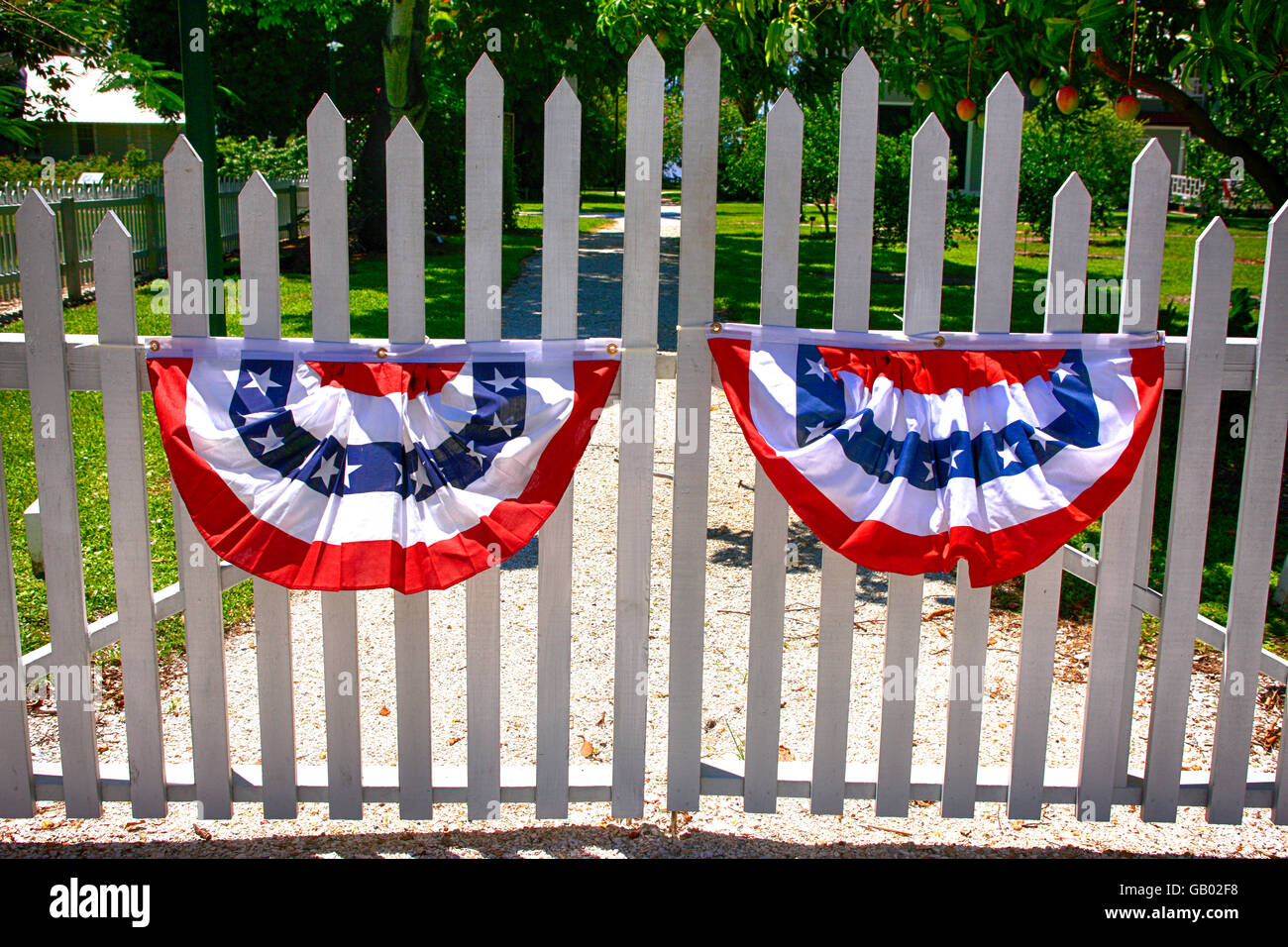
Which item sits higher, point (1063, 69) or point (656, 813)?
point (1063, 69)

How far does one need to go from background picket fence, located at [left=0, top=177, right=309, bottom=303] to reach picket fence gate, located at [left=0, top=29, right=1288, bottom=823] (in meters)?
9.56

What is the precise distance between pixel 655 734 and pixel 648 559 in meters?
1.18

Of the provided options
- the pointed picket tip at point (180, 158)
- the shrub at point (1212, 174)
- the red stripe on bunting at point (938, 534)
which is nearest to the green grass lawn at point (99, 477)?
the pointed picket tip at point (180, 158)

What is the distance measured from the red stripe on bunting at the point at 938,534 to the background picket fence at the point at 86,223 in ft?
34.0

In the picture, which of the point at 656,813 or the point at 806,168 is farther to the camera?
the point at 806,168

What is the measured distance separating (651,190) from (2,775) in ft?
8.35

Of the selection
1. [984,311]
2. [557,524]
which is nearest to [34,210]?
[557,524]

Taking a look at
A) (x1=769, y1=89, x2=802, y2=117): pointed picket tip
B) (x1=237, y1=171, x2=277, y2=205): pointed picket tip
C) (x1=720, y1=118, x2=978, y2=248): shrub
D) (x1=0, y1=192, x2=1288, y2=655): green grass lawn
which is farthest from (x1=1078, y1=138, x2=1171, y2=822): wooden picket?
(x1=720, y1=118, x2=978, y2=248): shrub

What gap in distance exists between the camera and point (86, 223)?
15117mm

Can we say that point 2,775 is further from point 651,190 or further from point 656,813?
point 651,190

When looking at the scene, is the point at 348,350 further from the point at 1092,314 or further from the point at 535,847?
the point at 1092,314

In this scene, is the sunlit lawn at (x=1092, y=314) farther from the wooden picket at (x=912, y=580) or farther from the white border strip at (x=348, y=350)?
the white border strip at (x=348, y=350)
